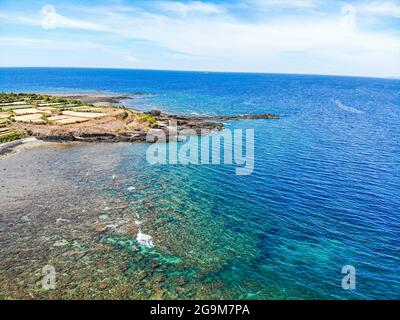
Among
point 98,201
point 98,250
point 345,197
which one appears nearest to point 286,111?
point 345,197

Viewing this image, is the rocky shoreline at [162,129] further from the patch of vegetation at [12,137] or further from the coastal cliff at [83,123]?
the patch of vegetation at [12,137]

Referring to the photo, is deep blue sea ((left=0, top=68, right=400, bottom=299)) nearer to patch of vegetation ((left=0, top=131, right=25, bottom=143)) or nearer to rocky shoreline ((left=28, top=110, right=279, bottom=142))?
rocky shoreline ((left=28, top=110, right=279, bottom=142))

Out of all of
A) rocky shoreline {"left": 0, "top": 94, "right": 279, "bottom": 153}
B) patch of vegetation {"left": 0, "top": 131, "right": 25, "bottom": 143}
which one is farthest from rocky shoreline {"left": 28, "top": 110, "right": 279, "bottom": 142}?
patch of vegetation {"left": 0, "top": 131, "right": 25, "bottom": 143}

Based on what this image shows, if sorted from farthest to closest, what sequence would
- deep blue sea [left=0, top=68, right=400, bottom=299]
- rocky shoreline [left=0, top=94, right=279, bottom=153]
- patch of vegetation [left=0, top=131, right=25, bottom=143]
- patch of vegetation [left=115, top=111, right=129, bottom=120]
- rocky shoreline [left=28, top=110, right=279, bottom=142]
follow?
patch of vegetation [left=115, top=111, right=129, bottom=120], rocky shoreline [left=0, top=94, right=279, bottom=153], rocky shoreline [left=28, top=110, right=279, bottom=142], patch of vegetation [left=0, top=131, right=25, bottom=143], deep blue sea [left=0, top=68, right=400, bottom=299]

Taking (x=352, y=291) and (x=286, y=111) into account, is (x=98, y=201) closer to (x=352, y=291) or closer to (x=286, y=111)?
(x=352, y=291)

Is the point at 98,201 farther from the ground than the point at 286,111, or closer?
closer

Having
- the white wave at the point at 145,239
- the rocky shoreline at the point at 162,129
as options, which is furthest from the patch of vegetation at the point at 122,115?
the white wave at the point at 145,239

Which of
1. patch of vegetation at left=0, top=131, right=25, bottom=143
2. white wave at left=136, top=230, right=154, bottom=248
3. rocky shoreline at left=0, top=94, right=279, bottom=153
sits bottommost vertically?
white wave at left=136, top=230, right=154, bottom=248
